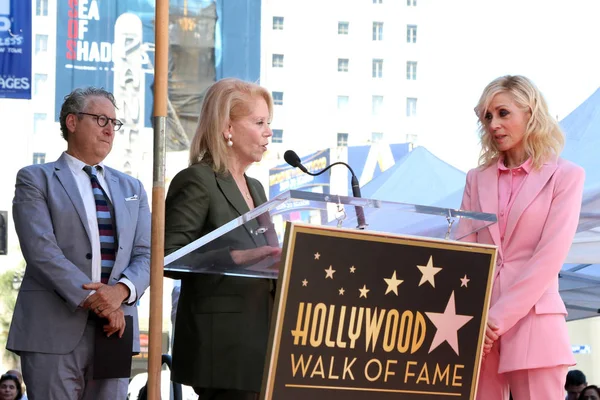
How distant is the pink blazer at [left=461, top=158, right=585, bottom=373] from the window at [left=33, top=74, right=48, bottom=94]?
122 feet

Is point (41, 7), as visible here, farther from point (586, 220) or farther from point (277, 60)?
point (586, 220)

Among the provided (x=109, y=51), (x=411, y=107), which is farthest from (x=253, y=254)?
(x=411, y=107)

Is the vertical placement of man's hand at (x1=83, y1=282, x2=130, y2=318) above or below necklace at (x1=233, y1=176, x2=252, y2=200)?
below

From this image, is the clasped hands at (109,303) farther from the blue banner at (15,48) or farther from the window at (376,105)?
the window at (376,105)

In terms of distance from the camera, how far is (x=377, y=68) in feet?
176

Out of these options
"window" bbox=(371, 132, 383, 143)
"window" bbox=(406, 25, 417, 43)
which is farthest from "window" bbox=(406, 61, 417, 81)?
"window" bbox=(371, 132, 383, 143)

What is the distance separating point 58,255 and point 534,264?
1.60m

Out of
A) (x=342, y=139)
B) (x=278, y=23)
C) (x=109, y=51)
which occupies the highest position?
(x=278, y=23)

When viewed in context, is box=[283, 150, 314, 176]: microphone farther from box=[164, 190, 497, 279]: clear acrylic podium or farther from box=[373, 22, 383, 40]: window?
box=[373, 22, 383, 40]: window

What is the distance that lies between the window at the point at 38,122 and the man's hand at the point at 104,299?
36812mm

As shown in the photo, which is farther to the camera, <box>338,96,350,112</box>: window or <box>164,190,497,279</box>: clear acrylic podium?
<box>338,96,350,112</box>: window

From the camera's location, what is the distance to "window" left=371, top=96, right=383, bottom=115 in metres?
52.8

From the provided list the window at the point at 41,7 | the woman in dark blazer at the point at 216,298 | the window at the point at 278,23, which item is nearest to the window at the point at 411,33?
the window at the point at 278,23

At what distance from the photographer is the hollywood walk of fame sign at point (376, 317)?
250 centimetres
